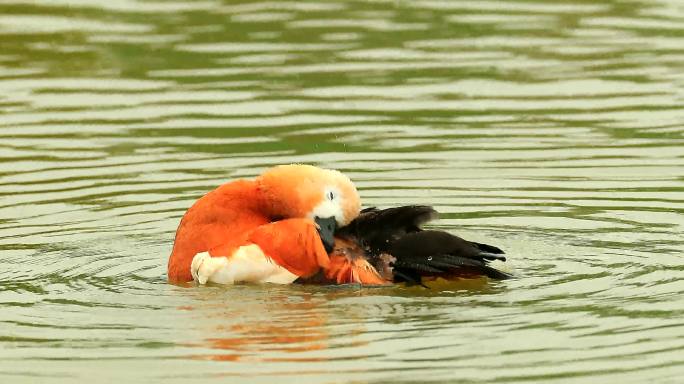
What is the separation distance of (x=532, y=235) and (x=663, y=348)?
110 inches

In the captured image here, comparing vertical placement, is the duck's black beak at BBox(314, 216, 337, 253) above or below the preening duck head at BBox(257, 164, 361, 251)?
below

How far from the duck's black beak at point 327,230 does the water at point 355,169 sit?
0.92ft

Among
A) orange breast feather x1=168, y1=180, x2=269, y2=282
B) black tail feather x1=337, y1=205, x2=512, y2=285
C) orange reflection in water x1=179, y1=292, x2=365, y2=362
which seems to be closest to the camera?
orange reflection in water x1=179, y1=292, x2=365, y2=362

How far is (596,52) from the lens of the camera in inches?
651

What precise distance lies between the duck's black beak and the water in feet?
0.92

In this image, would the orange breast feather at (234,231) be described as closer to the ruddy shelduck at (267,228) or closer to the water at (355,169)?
the ruddy shelduck at (267,228)

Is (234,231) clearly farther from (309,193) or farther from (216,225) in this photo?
(309,193)

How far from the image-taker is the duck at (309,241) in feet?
32.4

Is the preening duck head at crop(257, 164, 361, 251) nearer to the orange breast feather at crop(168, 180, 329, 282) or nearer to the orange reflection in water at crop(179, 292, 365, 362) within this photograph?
the orange breast feather at crop(168, 180, 329, 282)

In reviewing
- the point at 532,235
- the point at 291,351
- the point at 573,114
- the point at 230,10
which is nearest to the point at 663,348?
the point at 291,351

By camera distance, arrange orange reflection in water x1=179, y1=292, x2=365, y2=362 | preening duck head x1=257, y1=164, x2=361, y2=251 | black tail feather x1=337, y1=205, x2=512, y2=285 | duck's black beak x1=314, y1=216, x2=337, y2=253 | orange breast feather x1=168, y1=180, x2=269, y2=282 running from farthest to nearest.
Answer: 1. orange breast feather x1=168, y1=180, x2=269, y2=282
2. preening duck head x1=257, y1=164, x2=361, y2=251
3. duck's black beak x1=314, y1=216, x2=337, y2=253
4. black tail feather x1=337, y1=205, x2=512, y2=285
5. orange reflection in water x1=179, y1=292, x2=365, y2=362

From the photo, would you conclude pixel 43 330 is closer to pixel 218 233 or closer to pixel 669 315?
pixel 218 233

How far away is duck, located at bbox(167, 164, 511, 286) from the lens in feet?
32.4

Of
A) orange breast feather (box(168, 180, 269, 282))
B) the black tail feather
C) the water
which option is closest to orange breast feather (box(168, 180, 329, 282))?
orange breast feather (box(168, 180, 269, 282))
